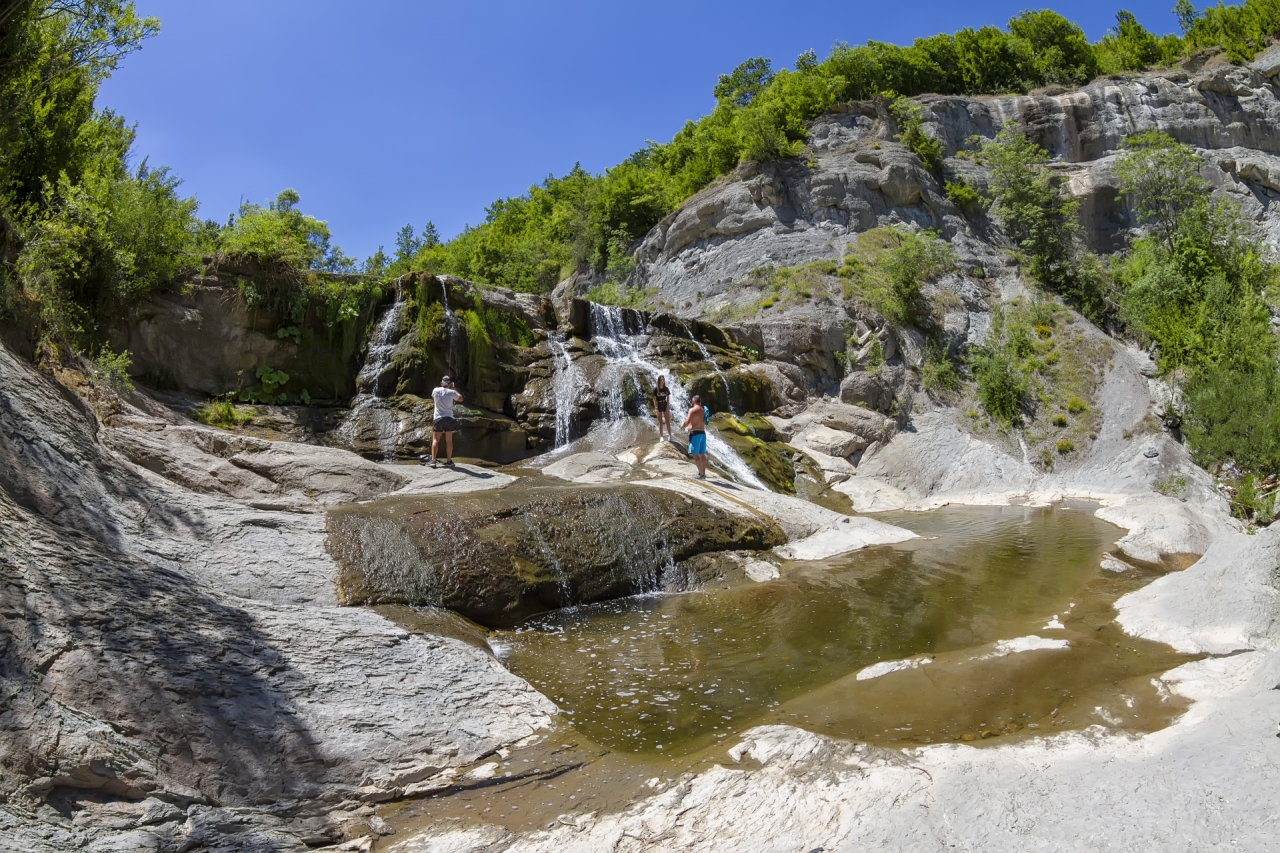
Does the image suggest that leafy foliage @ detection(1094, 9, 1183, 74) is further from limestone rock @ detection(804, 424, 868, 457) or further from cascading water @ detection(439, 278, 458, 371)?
cascading water @ detection(439, 278, 458, 371)

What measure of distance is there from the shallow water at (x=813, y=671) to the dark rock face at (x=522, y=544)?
449 mm

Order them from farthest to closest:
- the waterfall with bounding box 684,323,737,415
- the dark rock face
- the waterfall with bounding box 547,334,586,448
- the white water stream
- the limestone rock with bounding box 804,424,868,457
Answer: the waterfall with bounding box 684,323,737,415 → the limestone rock with bounding box 804,424,868,457 → the waterfall with bounding box 547,334,586,448 → the white water stream → the dark rock face

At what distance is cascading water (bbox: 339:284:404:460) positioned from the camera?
16.1 metres

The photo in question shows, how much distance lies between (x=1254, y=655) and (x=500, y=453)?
14.1 metres

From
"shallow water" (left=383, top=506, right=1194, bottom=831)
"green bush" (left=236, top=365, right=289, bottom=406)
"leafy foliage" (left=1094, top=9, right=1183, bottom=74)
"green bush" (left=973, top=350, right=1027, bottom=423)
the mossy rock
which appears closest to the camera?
"shallow water" (left=383, top=506, right=1194, bottom=831)

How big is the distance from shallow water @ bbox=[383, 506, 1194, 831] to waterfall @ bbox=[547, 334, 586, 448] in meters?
8.66

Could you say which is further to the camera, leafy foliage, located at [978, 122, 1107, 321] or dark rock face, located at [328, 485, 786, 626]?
leafy foliage, located at [978, 122, 1107, 321]

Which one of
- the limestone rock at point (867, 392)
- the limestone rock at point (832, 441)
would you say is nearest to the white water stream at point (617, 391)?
the limestone rock at point (832, 441)

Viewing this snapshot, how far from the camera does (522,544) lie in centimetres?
944

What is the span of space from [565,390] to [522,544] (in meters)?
9.72

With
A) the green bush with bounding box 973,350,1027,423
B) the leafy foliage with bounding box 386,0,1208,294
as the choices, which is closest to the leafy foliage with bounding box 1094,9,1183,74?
the leafy foliage with bounding box 386,0,1208,294

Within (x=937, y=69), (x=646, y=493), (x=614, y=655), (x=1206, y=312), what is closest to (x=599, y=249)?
(x=937, y=69)

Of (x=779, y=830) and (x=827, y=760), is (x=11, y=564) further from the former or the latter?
(x=827, y=760)

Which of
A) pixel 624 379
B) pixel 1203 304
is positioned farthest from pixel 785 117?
pixel 624 379
